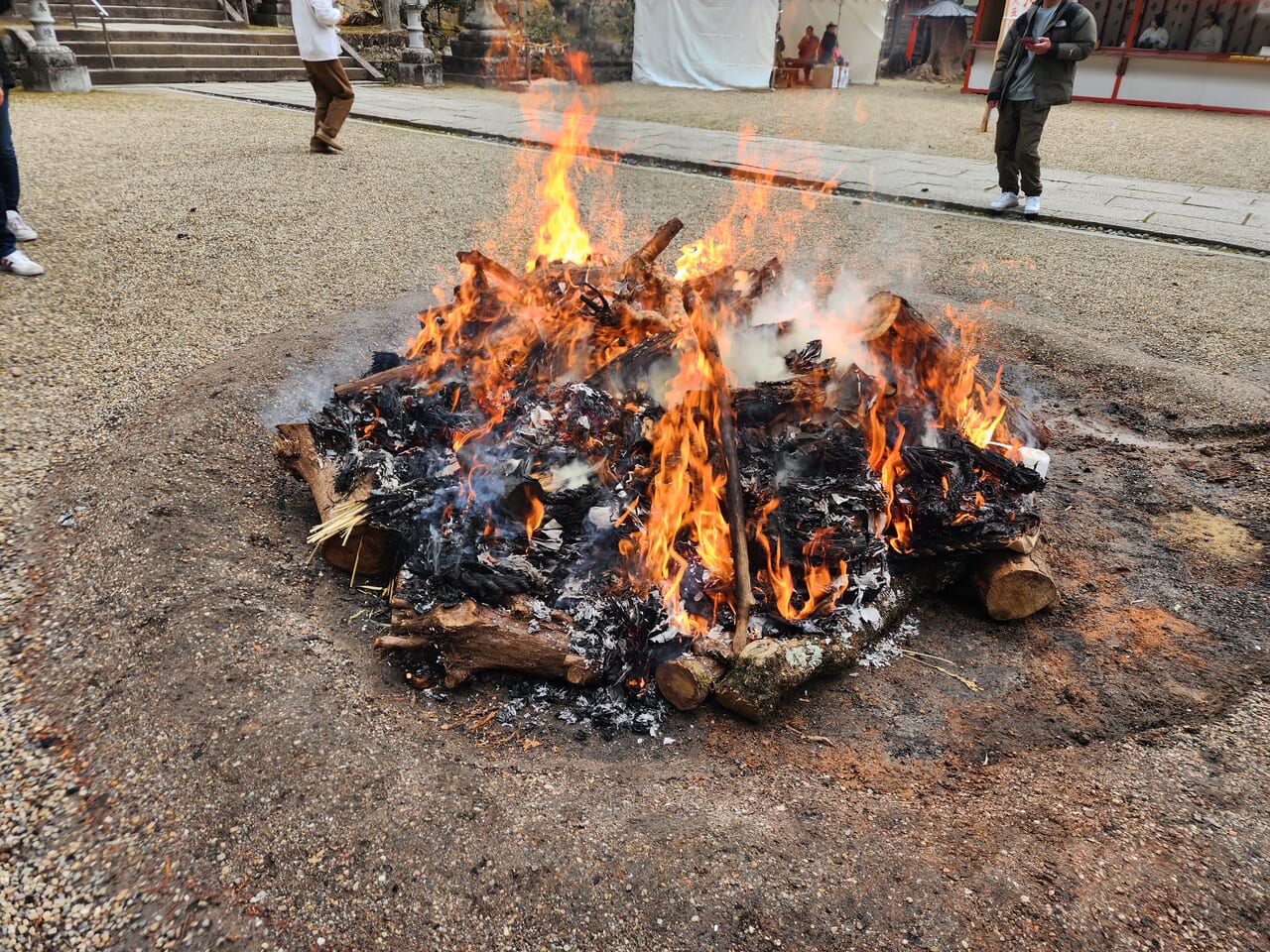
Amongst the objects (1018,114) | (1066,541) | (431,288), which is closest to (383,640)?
(1066,541)

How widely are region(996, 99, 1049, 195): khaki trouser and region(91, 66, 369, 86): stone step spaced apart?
562 inches

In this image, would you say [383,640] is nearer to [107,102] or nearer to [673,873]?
[673,873]

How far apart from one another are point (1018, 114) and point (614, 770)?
27.7 ft

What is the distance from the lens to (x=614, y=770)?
8.24 feet

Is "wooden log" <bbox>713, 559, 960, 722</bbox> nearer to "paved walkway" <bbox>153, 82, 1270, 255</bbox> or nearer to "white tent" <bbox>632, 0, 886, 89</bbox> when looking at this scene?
"paved walkway" <bbox>153, 82, 1270, 255</bbox>

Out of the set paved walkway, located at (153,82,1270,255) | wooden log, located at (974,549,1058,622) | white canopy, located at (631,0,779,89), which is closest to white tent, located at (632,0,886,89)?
white canopy, located at (631,0,779,89)

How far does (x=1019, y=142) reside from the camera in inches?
322

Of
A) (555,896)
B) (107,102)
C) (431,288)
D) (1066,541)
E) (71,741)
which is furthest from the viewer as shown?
(107,102)

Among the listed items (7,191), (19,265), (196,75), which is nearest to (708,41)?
(196,75)

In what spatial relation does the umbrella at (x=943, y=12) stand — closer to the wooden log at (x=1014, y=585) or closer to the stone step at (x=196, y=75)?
the stone step at (x=196, y=75)

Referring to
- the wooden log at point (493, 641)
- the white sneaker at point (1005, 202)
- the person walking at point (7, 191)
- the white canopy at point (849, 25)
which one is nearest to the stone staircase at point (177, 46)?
the person walking at point (7, 191)

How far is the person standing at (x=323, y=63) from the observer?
30.7 feet

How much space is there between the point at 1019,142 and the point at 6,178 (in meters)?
9.08

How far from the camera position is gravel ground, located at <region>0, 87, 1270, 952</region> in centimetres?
201
